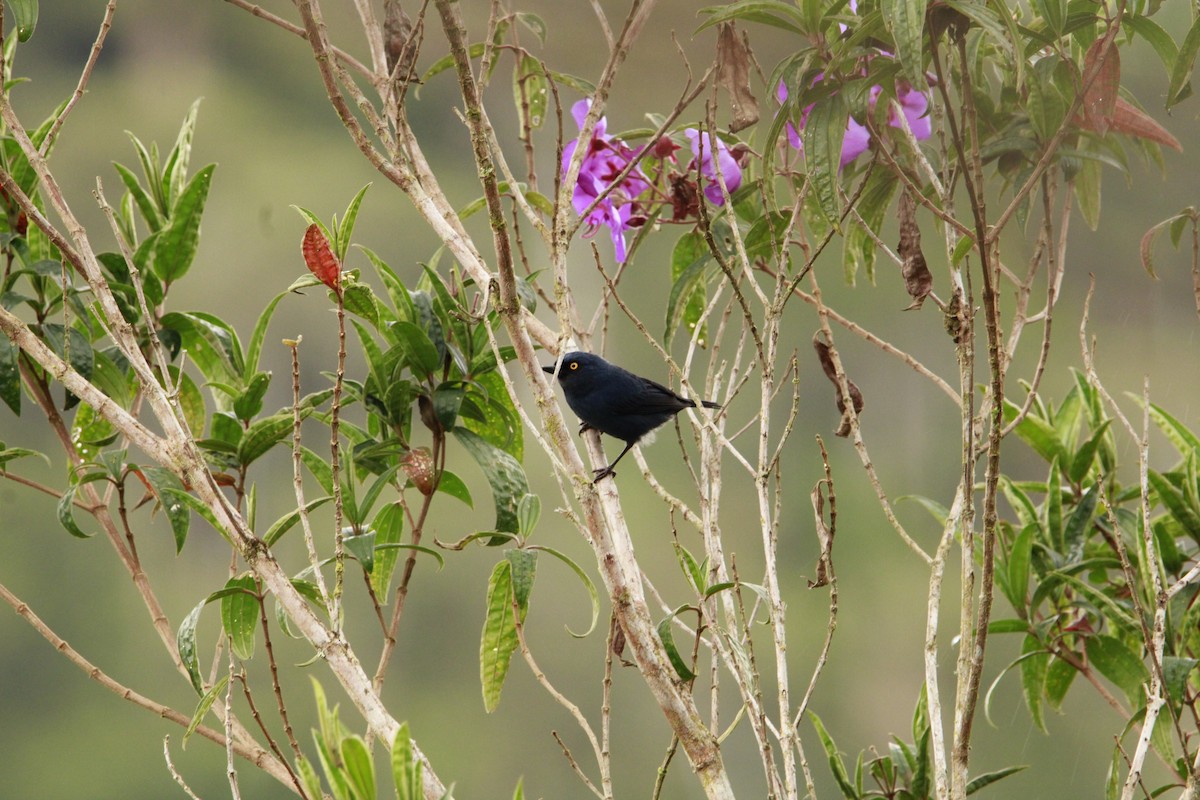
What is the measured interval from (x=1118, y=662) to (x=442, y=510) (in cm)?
742

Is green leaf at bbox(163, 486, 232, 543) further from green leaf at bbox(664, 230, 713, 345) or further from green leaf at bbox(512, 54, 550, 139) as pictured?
green leaf at bbox(512, 54, 550, 139)

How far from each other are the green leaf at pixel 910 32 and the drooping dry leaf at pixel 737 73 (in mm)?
414

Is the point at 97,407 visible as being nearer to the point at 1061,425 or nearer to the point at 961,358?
the point at 961,358

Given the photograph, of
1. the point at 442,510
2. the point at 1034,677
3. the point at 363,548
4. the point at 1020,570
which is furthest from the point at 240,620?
the point at 442,510

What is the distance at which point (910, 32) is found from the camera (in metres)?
1.11

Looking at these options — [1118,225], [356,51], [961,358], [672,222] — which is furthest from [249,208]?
[961,358]

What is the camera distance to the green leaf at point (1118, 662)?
158 centimetres

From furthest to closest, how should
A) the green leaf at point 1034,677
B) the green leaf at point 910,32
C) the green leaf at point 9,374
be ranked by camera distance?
the green leaf at point 1034,677
the green leaf at point 9,374
the green leaf at point 910,32

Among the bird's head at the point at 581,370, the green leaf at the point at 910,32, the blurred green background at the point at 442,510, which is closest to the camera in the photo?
the green leaf at the point at 910,32

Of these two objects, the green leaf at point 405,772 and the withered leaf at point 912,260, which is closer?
the green leaf at point 405,772

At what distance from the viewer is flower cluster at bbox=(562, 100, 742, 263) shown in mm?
1605

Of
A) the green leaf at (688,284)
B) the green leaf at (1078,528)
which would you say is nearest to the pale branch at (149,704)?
the green leaf at (688,284)

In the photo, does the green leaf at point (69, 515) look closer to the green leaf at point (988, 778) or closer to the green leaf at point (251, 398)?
the green leaf at point (251, 398)

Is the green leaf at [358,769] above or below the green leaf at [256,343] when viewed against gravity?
below
